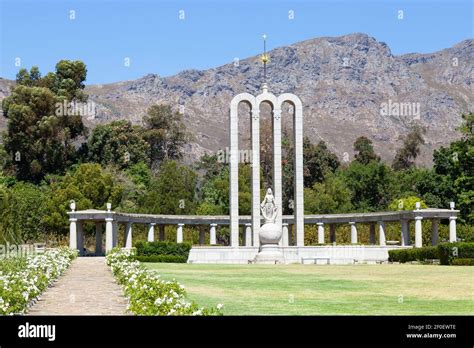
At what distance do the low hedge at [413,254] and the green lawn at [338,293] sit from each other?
37.0 ft

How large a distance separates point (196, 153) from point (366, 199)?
350 ft

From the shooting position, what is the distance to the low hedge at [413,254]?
41.1 metres

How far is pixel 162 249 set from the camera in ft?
148

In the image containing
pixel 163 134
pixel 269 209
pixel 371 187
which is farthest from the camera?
pixel 163 134

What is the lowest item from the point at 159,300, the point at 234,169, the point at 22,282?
the point at 22,282

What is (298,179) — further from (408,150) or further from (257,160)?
(408,150)

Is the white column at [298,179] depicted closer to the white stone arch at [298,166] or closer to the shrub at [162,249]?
the white stone arch at [298,166]

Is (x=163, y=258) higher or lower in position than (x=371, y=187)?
lower

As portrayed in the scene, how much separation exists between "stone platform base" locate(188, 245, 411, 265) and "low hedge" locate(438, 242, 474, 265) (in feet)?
26.0

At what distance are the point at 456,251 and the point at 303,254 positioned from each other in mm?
12112

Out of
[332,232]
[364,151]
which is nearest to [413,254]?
[332,232]

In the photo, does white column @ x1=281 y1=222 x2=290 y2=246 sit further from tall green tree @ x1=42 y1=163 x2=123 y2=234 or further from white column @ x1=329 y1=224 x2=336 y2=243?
tall green tree @ x1=42 y1=163 x2=123 y2=234
